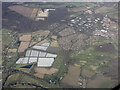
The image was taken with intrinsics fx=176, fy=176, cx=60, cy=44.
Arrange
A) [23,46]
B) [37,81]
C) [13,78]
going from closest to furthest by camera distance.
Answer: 1. [37,81]
2. [13,78]
3. [23,46]

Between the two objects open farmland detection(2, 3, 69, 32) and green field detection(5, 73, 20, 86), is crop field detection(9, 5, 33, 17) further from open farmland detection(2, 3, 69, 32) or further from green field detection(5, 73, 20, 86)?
green field detection(5, 73, 20, 86)

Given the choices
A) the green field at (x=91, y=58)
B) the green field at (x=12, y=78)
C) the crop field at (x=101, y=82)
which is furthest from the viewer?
the green field at (x=91, y=58)

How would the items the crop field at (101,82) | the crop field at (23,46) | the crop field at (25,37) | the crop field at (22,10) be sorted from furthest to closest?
the crop field at (22,10) → the crop field at (25,37) → the crop field at (23,46) → the crop field at (101,82)

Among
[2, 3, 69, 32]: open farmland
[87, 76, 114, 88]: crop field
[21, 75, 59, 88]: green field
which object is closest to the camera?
[87, 76, 114, 88]: crop field

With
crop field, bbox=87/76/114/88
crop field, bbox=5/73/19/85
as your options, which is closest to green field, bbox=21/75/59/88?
crop field, bbox=5/73/19/85

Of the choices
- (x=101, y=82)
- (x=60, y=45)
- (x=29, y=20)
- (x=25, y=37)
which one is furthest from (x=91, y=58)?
(x=29, y=20)

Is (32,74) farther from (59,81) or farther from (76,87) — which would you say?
(76,87)

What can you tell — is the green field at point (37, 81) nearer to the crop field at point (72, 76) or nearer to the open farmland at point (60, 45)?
the open farmland at point (60, 45)

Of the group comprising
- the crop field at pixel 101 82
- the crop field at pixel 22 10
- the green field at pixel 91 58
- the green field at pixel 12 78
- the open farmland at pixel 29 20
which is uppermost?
the crop field at pixel 22 10

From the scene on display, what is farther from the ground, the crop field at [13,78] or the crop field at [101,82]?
the crop field at [13,78]

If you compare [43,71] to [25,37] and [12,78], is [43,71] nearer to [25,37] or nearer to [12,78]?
[12,78]

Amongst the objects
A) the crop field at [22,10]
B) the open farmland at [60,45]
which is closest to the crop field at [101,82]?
the open farmland at [60,45]

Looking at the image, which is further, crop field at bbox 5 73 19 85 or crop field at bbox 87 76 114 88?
crop field at bbox 5 73 19 85
